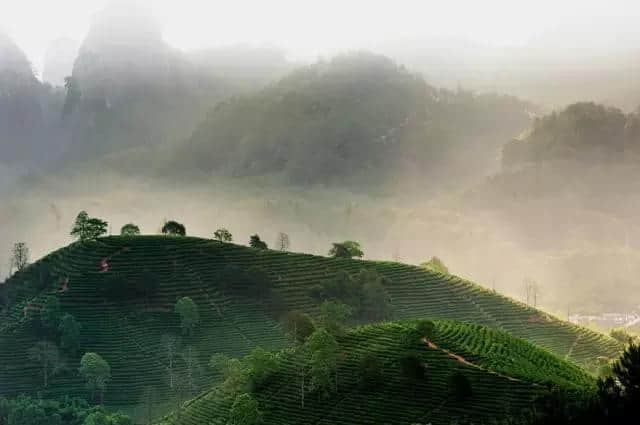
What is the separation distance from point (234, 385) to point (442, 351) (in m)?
26.6

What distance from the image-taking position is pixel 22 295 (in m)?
162

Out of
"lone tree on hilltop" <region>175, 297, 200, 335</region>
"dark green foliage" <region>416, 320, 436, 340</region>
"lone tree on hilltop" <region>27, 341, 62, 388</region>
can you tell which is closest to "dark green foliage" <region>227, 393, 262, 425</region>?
"dark green foliage" <region>416, 320, 436, 340</region>

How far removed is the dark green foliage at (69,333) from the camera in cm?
14400

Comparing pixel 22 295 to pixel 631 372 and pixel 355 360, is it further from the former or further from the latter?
pixel 631 372

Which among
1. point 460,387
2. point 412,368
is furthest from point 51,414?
point 460,387

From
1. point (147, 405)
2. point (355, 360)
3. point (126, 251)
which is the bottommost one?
point (147, 405)

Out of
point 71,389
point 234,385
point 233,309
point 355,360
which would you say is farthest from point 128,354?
point 355,360

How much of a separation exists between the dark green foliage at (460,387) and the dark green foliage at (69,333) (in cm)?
7093

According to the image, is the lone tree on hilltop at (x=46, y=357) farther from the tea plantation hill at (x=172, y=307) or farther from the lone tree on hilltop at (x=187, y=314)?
the lone tree on hilltop at (x=187, y=314)

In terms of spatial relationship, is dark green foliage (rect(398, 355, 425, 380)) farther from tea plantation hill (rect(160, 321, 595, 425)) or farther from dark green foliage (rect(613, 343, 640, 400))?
dark green foliage (rect(613, 343, 640, 400))

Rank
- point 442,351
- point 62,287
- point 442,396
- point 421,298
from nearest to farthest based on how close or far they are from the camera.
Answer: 1. point 442,396
2. point 442,351
3. point 62,287
4. point 421,298

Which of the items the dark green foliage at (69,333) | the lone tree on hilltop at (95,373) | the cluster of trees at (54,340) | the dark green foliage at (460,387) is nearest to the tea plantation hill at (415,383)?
the dark green foliage at (460,387)

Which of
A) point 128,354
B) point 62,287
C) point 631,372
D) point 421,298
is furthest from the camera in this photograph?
point 421,298

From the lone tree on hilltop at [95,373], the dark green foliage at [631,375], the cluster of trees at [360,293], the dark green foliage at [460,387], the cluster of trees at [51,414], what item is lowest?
the cluster of trees at [51,414]
